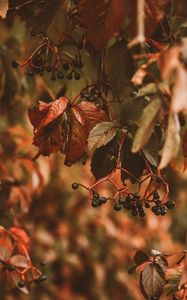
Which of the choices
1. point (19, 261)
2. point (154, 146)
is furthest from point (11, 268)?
point (154, 146)

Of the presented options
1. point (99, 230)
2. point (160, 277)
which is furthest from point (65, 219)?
point (160, 277)

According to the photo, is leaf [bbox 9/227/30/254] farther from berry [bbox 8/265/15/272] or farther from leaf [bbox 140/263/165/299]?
leaf [bbox 140/263/165/299]

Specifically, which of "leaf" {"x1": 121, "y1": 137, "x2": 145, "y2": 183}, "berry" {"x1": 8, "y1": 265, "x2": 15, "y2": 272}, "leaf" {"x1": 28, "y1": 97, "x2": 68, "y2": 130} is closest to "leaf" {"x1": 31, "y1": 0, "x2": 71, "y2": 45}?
"leaf" {"x1": 28, "y1": 97, "x2": 68, "y2": 130}

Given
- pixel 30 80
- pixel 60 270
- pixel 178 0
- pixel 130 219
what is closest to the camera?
pixel 178 0

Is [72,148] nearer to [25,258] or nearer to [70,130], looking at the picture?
[70,130]

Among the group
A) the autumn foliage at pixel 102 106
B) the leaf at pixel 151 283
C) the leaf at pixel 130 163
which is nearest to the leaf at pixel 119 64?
the autumn foliage at pixel 102 106

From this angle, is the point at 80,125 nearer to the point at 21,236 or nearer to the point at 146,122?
the point at 146,122
